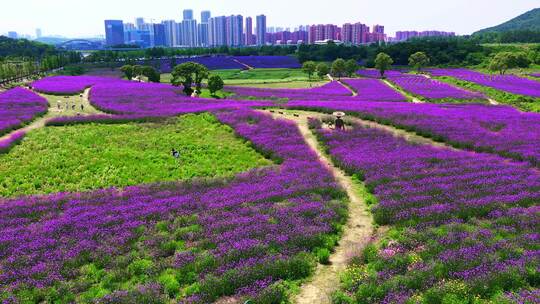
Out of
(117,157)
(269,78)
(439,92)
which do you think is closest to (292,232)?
(117,157)

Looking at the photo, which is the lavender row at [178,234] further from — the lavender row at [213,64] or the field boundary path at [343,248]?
the lavender row at [213,64]

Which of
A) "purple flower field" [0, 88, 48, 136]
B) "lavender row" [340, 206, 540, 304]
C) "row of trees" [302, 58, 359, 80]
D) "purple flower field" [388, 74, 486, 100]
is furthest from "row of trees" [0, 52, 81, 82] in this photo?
"lavender row" [340, 206, 540, 304]

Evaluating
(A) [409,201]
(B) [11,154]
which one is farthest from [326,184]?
(B) [11,154]

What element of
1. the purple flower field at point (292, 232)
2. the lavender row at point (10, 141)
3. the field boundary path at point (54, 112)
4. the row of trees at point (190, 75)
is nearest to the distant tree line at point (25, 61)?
the field boundary path at point (54, 112)

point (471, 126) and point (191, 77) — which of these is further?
point (191, 77)

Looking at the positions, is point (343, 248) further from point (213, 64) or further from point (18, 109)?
point (213, 64)

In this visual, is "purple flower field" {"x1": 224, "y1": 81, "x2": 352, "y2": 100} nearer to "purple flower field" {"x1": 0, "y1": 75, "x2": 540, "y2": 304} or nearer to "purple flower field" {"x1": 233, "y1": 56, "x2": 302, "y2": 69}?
"purple flower field" {"x1": 0, "y1": 75, "x2": 540, "y2": 304}
